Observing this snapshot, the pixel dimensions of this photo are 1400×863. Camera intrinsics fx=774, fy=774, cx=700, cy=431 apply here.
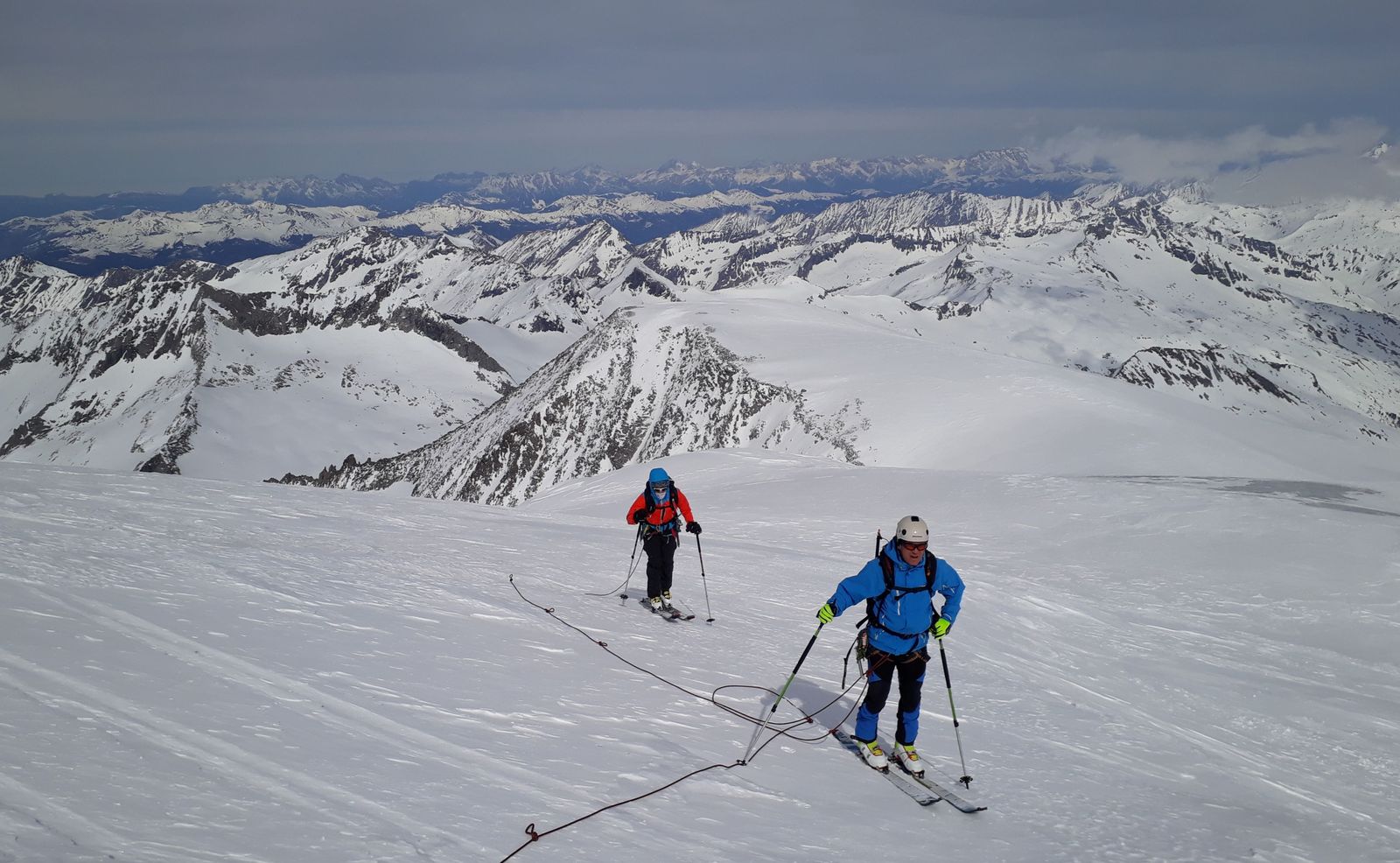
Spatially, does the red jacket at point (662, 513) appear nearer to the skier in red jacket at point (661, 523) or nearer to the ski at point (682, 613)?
the skier in red jacket at point (661, 523)

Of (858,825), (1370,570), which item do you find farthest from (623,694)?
(1370,570)

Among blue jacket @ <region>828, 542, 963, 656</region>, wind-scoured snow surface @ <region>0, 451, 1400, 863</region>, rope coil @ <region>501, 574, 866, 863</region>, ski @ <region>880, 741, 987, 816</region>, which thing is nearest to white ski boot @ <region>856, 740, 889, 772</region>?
wind-scoured snow surface @ <region>0, 451, 1400, 863</region>

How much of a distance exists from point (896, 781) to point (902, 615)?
1.90 meters

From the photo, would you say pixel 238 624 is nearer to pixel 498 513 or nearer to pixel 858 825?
pixel 858 825

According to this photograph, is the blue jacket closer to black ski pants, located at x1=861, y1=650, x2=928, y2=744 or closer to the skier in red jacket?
black ski pants, located at x1=861, y1=650, x2=928, y2=744

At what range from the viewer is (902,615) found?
27.9 feet

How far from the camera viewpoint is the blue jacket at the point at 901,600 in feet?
27.8

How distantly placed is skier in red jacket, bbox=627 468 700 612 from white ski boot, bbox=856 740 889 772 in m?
5.35

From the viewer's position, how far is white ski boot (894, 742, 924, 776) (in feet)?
28.7

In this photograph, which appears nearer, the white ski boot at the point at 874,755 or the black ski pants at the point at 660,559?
the white ski boot at the point at 874,755

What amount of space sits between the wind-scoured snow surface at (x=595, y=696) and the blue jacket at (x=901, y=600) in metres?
1.61

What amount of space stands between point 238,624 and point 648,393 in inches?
2818

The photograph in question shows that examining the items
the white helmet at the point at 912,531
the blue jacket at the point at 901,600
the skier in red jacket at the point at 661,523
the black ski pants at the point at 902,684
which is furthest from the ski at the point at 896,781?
the skier in red jacket at the point at 661,523

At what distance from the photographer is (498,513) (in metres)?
24.7
